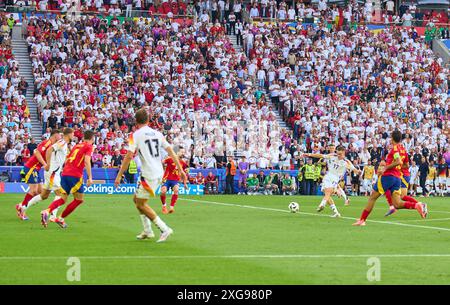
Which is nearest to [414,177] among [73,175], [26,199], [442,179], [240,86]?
[442,179]

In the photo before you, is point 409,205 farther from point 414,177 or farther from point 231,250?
point 414,177

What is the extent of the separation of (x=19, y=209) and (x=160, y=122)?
68.1 feet

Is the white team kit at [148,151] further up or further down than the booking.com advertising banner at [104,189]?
further up

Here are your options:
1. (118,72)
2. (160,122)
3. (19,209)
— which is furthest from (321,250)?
(118,72)

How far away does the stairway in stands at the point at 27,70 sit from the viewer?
144 feet

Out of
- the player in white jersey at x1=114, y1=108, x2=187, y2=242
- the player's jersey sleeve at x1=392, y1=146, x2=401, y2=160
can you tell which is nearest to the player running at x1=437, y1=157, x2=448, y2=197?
the player's jersey sleeve at x1=392, y1=146, x2=401, y2=160

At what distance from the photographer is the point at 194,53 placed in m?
49.8

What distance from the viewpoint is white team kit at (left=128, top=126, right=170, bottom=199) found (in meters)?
17.0

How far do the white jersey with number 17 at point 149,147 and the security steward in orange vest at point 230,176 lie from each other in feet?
82.8

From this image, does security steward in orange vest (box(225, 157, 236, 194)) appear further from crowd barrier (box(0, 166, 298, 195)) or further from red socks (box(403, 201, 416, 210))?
red socks (box(403, 201, 416, 210))

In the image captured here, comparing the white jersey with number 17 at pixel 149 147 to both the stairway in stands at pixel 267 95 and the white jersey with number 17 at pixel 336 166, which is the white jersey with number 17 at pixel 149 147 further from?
the stairway in stands at pixel 267 95

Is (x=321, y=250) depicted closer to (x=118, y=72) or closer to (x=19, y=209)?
(x=19, y=209)

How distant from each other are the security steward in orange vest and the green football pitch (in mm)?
15105

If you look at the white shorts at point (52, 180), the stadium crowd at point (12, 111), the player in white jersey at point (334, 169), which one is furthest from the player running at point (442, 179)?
the white shorts at point (52, 180)
